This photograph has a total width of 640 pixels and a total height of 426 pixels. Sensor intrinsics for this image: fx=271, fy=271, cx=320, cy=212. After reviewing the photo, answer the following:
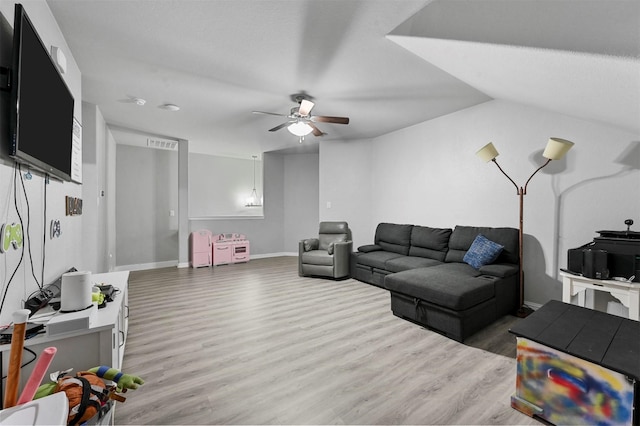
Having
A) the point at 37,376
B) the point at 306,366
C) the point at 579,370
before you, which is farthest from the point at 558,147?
the point at 37,376

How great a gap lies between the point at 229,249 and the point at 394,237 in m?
3.53

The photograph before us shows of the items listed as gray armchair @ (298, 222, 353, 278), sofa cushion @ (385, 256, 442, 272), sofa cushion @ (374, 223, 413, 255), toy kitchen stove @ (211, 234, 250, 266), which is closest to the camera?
sofa cushion @ (385, 256, 442, 272)

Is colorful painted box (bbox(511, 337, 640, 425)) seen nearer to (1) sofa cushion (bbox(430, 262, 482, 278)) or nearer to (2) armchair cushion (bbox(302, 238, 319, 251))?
(1) sofa cushion (bbox(430, 262, 482, 278))

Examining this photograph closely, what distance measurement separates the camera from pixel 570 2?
138 cm

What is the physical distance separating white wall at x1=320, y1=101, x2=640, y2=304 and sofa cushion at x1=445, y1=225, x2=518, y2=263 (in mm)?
202

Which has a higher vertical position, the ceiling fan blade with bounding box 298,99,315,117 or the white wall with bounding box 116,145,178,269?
the ceiling fan blade with bounding box 298,99,315,117

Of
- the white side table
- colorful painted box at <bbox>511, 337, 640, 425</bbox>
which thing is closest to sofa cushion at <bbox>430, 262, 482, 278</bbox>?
the white side table

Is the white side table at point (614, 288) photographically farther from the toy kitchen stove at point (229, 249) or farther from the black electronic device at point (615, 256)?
the toy kitchen stove at point (229, 249)

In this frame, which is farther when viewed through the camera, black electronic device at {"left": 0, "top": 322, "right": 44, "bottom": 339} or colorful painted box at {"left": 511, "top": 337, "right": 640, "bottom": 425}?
colorful painted box at {"left": 511, "top": 337, "right": 640, "bottom": 425}

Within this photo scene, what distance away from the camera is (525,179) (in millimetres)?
3211

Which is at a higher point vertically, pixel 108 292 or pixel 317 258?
pixel 108 292

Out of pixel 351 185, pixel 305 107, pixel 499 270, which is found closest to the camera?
pixel 499 270

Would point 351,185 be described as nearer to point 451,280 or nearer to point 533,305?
point 451,280

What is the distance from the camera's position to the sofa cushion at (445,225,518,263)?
10.2 feet
